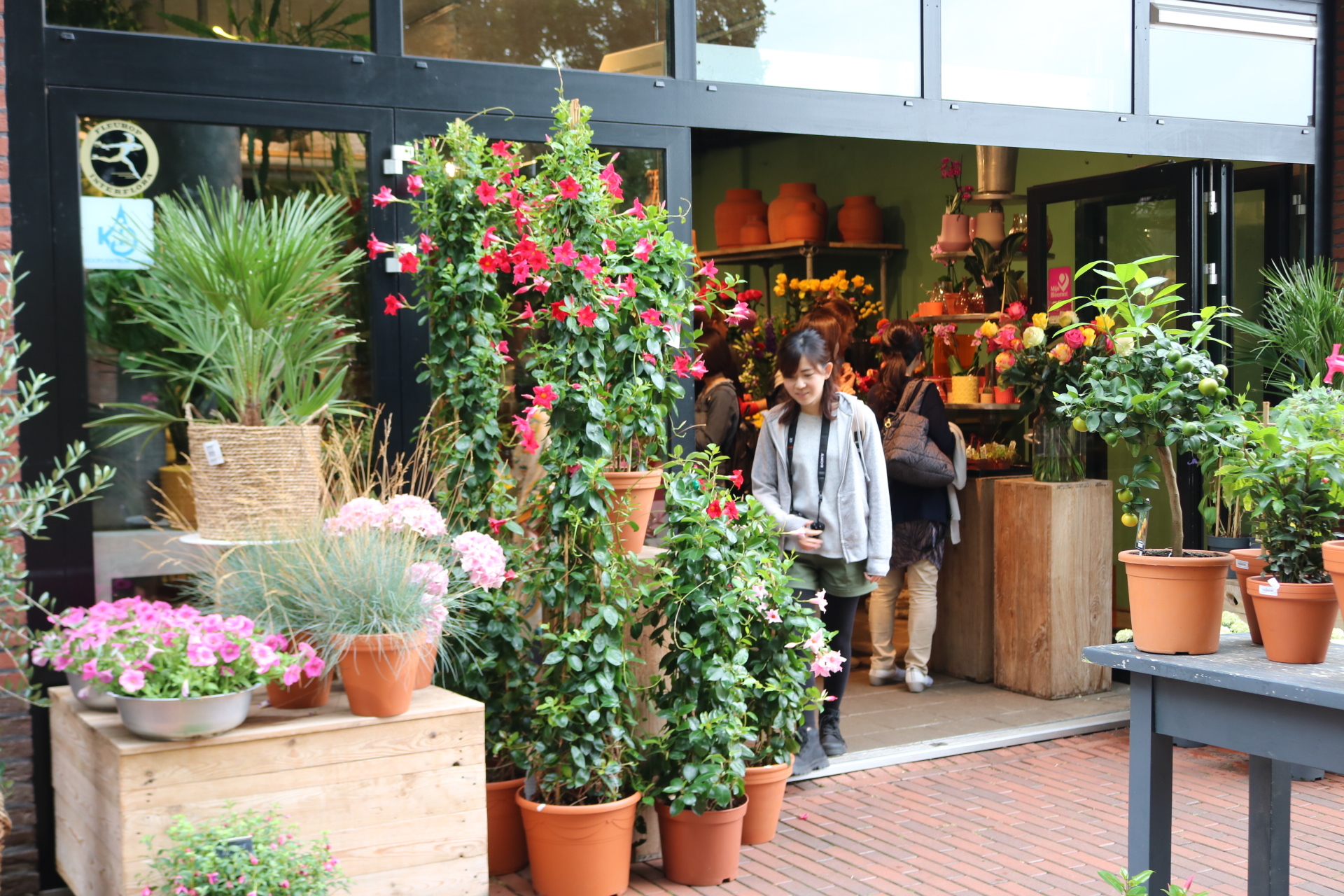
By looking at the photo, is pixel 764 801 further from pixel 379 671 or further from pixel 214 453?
pixel 214 453

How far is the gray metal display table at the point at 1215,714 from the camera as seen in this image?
233 centimetres

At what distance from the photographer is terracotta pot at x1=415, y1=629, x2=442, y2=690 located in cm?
319

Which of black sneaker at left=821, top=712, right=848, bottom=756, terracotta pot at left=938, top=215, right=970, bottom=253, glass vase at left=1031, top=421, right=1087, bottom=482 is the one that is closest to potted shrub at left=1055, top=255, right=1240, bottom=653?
black sneaker at left=821, top=712, right=848, bottom=756

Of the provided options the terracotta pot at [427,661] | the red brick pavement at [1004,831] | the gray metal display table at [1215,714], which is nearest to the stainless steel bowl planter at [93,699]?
the terracotta pot at [427,661]

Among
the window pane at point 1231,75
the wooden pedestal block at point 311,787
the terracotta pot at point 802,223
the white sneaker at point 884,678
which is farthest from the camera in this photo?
the terracotta pot at point 802,223

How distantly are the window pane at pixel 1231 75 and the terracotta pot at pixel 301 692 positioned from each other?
4.24 m

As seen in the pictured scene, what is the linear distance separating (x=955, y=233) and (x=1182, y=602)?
5.43m

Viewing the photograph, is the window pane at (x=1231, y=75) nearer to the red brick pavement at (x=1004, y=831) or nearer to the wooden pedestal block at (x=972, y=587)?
the wooden pedestal block at (x=972, y=587)

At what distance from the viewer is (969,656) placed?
6.13m

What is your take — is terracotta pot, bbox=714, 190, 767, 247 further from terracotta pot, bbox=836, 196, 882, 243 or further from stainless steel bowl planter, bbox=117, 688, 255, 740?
stainless steel bowl planter, bbox=117, 688, 255, 740

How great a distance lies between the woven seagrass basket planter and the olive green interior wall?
5.83 metres

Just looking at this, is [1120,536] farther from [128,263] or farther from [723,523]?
[128,263]

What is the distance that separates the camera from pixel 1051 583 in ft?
18.7

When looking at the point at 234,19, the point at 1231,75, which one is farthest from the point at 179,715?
the point at 1231,75
